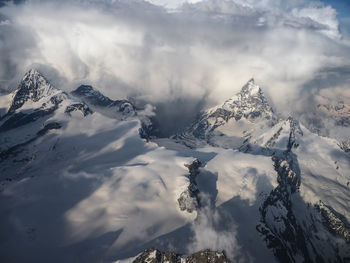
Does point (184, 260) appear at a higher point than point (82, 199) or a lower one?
higher

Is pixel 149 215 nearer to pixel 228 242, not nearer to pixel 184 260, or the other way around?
pixel 228 242

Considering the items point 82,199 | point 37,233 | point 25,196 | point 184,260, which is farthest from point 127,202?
point 184,260

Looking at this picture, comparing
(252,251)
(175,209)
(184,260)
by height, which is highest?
(184,260)

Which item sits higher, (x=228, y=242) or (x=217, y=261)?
(x=217, y=261)

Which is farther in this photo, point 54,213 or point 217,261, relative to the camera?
point 54,213

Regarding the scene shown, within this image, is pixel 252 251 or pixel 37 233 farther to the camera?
pixel 252 251

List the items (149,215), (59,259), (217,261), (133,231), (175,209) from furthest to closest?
1. (175,209)
2. (149,215)
3. (133,231)
4. (59,259)
5. (217,261)

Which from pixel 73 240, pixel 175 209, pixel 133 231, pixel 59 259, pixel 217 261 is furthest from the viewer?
pixel 175 209

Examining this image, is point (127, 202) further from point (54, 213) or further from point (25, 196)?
point (25, 196)

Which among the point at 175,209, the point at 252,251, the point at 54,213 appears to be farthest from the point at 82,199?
the point at 252,251
